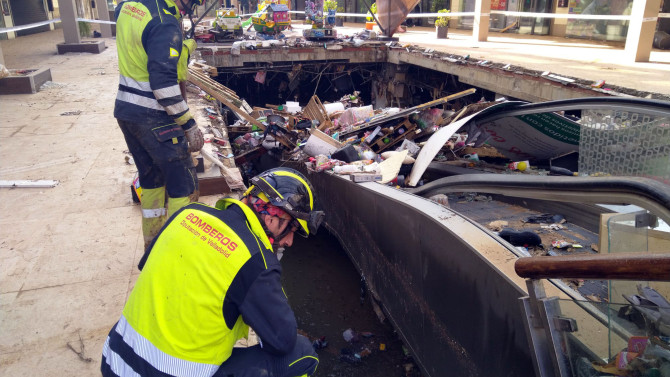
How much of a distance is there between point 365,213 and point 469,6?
14889 mm

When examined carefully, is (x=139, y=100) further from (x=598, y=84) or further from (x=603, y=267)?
(x=598, y=84)

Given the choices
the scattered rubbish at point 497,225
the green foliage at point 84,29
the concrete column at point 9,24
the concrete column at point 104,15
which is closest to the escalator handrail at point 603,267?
the scattered rubbish at point 497,225

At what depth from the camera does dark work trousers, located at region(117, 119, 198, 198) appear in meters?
3.54

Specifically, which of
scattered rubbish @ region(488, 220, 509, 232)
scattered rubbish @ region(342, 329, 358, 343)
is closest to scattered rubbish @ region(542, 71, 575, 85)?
scattered rubbish @ region(488, 220, 509, 232)

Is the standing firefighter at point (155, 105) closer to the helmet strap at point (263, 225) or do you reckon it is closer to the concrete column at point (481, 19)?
the helmet strap at point (263, 225)

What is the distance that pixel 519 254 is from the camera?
8.67 feet

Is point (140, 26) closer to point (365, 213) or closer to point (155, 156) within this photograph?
point (155, 156)

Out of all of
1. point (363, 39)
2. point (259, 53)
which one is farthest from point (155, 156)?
point (363, 39)

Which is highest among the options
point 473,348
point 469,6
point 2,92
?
point 469,6

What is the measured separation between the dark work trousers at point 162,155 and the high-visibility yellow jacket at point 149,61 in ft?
0.26

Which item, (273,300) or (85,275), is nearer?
(273,300)

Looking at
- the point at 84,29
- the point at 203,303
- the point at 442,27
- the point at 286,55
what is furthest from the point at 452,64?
the point at 84,29

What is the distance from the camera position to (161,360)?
178cm

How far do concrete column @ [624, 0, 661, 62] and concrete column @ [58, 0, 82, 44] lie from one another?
13.7m
